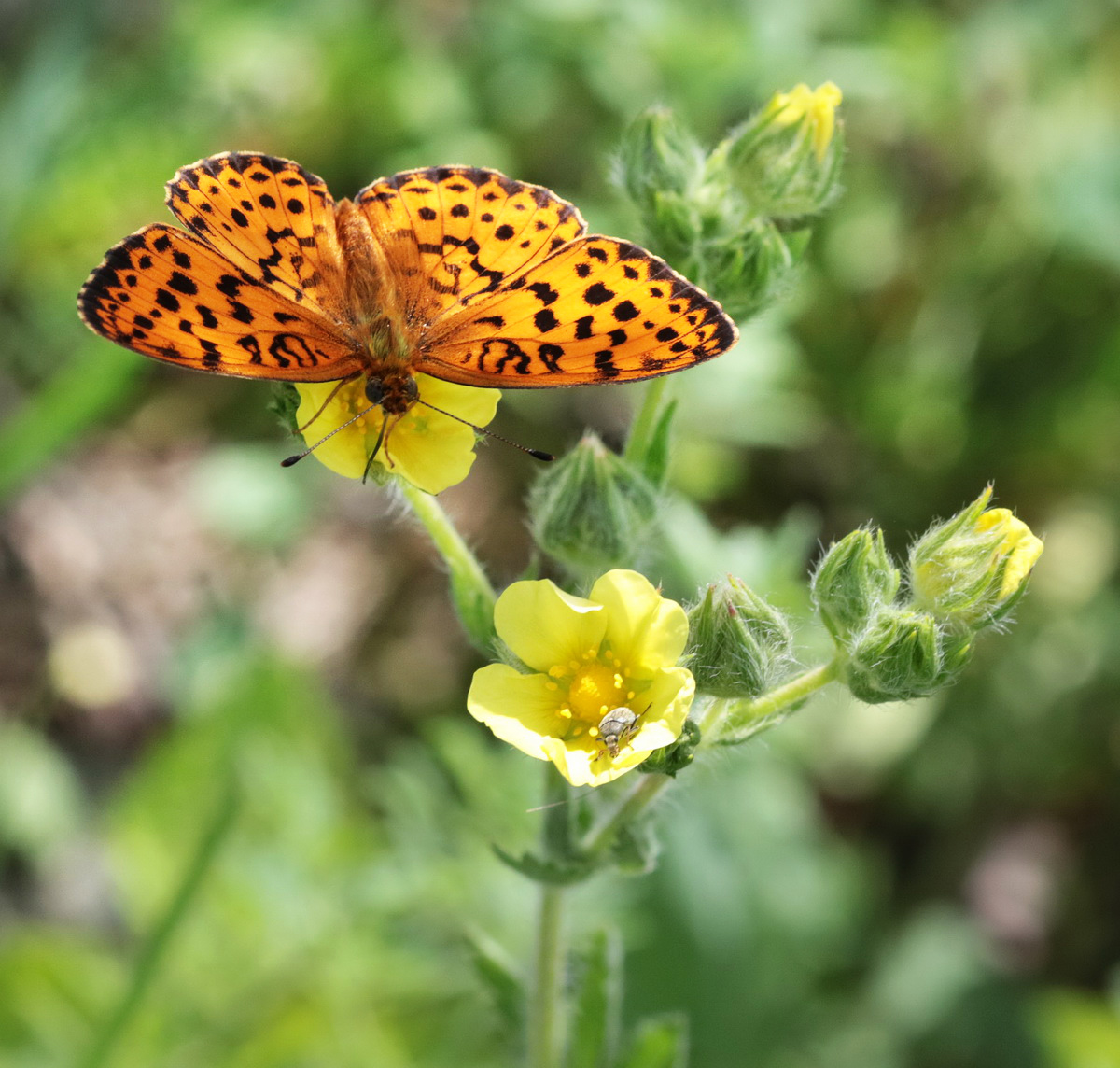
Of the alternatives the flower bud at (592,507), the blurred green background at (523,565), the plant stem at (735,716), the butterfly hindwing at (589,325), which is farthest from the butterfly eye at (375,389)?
the blurred green background at (523,565)

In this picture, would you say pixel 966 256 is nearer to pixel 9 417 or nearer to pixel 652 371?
pixel 652 371

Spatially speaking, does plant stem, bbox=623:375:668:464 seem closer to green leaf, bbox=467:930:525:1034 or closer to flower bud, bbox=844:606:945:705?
flower bud, bbox=844:606:945:705

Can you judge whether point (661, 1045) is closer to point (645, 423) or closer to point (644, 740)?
point (644, 740)

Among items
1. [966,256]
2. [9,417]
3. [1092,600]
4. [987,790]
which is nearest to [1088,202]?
[966,256]

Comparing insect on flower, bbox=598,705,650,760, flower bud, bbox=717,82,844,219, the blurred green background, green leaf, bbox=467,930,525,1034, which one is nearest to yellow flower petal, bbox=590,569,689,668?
insect on flower, bbox=598,705,650,760

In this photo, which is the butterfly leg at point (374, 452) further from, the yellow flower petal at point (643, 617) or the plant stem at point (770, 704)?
the plant stem at point (770, 704)
